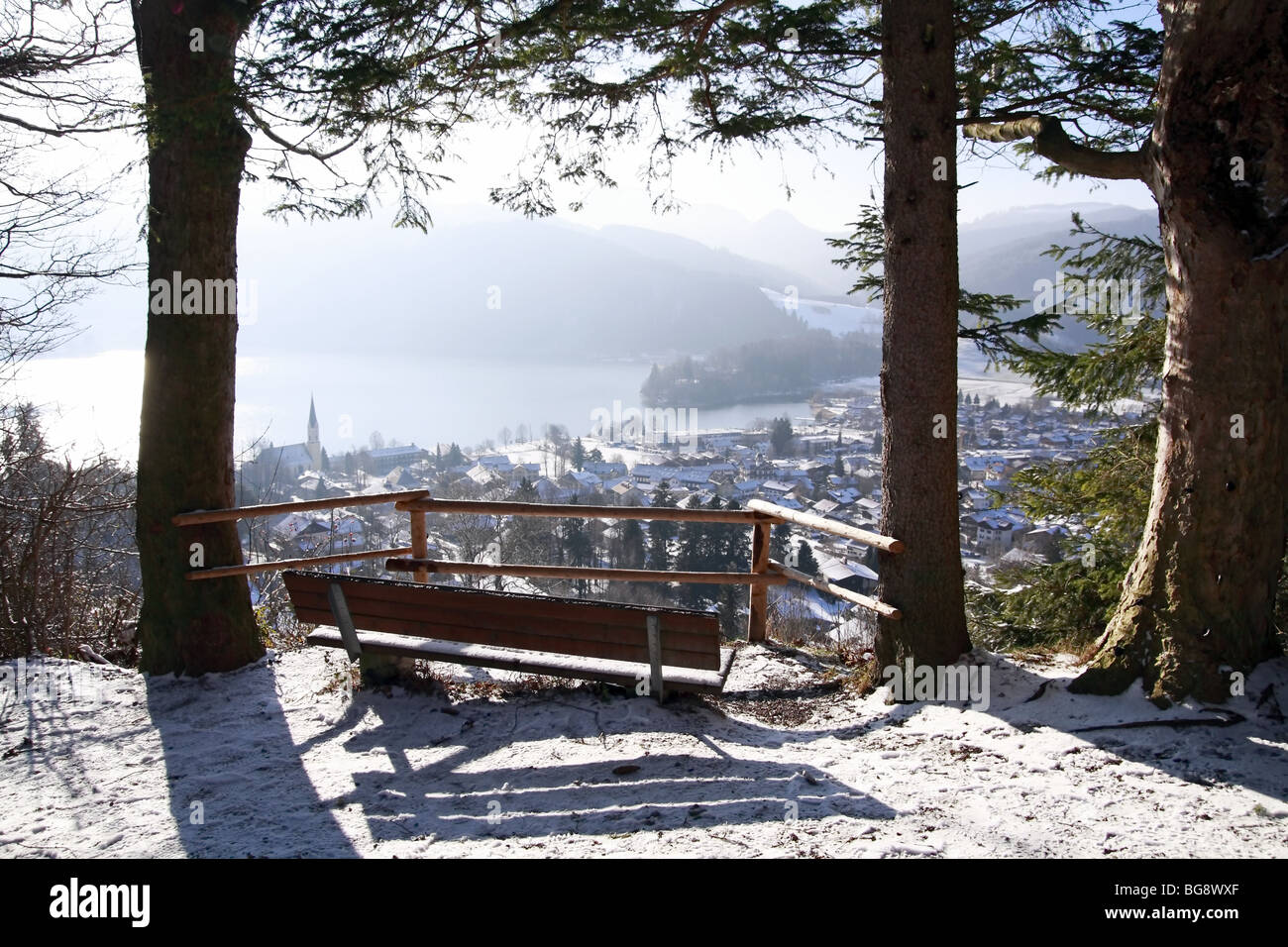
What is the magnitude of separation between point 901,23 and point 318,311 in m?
106

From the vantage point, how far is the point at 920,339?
468 centimetres

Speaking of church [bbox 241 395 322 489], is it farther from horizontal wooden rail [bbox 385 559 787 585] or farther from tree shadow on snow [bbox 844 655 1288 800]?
tree shadow on snow [bbox 844 655 1288 800]

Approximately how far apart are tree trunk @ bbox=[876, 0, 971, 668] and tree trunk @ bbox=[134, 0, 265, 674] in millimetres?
4324

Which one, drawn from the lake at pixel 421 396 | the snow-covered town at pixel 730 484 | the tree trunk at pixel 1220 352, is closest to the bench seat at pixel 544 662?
the tree trunk at pixel 1220 352

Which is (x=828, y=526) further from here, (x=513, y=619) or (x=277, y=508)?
(x=277, y=508)

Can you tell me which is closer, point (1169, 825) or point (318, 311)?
point (1169, 825)

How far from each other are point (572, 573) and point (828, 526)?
6.48 feet

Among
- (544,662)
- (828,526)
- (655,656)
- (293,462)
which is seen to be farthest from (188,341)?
(293,462)

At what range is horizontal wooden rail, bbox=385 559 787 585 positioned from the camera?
18.8 ft

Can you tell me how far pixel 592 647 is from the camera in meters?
4.33

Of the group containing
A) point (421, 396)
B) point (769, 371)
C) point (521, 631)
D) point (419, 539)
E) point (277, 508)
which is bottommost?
point (521, 631)

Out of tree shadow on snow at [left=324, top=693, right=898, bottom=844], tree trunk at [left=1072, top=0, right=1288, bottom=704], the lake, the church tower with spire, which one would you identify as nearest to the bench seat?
tree shadow on snow at [left=324, top=693, right=898, bottom=844]

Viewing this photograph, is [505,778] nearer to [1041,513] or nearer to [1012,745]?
[1012,745]
